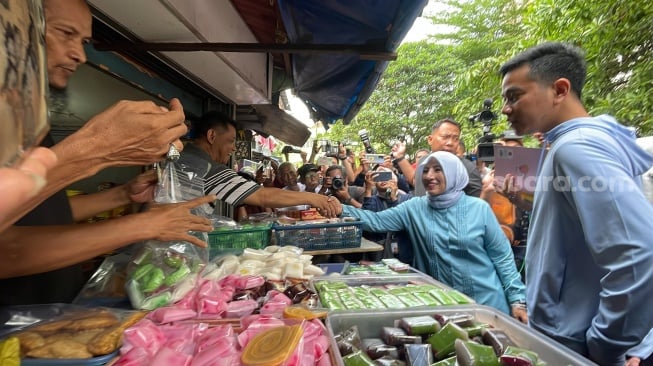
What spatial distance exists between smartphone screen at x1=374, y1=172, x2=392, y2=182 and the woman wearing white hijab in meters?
1.24

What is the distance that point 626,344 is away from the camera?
1.29m

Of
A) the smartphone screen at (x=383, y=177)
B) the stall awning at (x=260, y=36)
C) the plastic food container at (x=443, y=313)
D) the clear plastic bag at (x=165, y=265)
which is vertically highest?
the stall awning at (x=260, y=36)

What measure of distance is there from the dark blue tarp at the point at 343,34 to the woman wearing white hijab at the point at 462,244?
108 cm

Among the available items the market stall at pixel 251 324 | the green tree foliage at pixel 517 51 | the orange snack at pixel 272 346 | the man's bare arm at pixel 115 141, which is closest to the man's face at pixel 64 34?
the man's bare arm at pixel 115 141

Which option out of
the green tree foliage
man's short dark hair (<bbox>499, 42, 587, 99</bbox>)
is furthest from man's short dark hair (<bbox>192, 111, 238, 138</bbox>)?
the green tree foliage

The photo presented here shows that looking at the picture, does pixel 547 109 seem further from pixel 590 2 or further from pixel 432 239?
pixel 590 2

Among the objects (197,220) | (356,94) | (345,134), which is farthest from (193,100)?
(345,134)

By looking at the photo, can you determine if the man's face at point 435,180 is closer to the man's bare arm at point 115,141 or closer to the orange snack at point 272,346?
the orange snack at point 272,346

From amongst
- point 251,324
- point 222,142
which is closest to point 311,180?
point 222,142

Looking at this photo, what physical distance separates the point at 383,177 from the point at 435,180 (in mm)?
1412

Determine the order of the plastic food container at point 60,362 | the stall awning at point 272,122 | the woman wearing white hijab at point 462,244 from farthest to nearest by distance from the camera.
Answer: the stall awning at point 272,122, the woman wearing white hijab at point 462,244, the plastic food container at point 60,362

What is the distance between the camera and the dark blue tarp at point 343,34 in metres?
2.15

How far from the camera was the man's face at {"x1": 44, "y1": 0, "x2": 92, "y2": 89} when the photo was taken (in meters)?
1.25

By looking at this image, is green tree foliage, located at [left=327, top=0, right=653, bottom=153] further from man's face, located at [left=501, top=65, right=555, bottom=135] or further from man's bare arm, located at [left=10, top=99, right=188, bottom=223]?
man's bare arm, located at [left=10, top=99, right=188, bottom=223]
